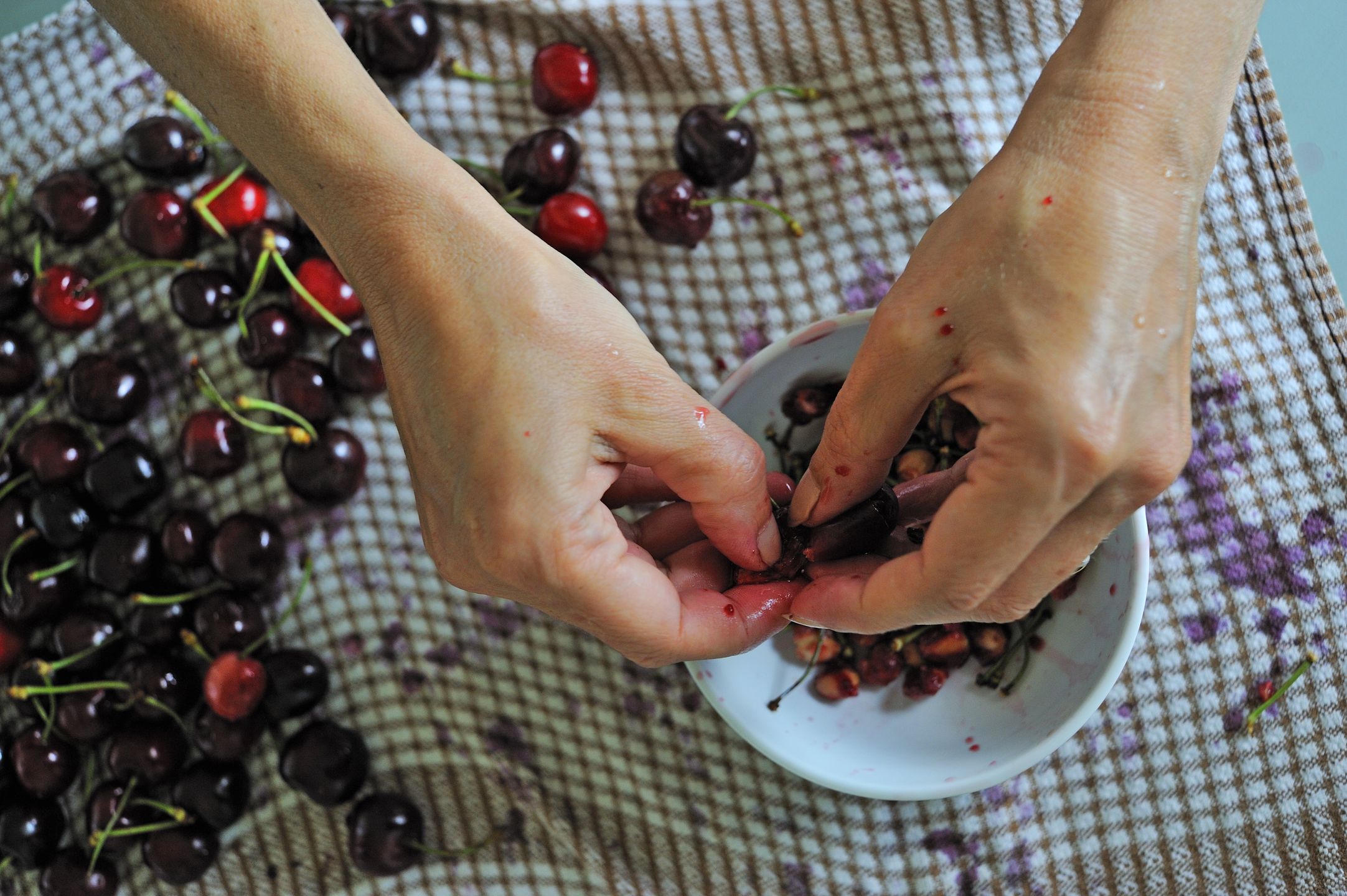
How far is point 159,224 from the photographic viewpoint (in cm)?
106

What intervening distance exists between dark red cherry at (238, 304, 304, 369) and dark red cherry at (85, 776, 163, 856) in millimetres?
498

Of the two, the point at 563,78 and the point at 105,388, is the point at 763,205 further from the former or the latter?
the point at 105,388

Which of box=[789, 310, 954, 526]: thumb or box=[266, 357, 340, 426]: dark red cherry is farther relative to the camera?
box=[266, 357, 340, 426]: dark red cherry

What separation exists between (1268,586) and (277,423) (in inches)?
41.4

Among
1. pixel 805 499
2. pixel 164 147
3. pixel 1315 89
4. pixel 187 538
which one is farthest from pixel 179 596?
pixel 1315 89

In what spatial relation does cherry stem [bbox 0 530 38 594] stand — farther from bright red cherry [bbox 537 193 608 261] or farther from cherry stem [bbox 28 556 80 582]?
bright red cherry [bbox 537 193 608 261]

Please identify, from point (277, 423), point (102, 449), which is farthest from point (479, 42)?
point (102, 449)

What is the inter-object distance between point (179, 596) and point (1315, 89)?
135 centimetres

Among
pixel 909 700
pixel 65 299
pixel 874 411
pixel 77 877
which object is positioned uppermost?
pixel 874 411

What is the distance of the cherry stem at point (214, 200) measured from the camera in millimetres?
1047

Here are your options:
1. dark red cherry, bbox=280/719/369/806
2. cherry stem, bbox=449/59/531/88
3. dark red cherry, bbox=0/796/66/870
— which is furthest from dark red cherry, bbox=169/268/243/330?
dark red cherry, bbox=0/796/66/870

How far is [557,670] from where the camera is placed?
1.00 meters

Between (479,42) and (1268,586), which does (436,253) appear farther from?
(1268,586)

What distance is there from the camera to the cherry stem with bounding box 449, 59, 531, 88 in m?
1.05
